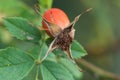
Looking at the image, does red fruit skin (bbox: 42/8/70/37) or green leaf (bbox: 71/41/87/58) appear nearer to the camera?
red fruit skin (bbox: 42/8/70/37)

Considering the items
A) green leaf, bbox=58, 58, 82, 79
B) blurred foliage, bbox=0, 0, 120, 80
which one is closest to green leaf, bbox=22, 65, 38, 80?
green leaf, bbox=58, 58, 82, 79

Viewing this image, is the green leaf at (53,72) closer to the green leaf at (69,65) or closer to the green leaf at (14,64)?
the green leaf at (14,64)

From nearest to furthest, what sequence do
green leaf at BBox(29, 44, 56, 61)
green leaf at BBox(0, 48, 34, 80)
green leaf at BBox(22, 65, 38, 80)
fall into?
green leaf at BBox(0, 48, 34, 80) < green leaf at BBox(22, 65, 38, 80) < green leaf at BBox(29, 44, 56, 61)

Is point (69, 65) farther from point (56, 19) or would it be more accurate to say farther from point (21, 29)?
point (56, 19)

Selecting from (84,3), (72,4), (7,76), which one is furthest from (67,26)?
(72,4)

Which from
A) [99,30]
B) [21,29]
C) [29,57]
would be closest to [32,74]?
[29,57]

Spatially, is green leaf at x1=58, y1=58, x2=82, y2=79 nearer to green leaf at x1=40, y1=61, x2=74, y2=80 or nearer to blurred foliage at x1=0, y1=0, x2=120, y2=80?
green leaf at x1=40, y1=61, x2=74, y2=80

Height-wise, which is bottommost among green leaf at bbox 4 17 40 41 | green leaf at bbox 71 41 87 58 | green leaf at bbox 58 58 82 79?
green leaf at bbox 71 41 87 58
